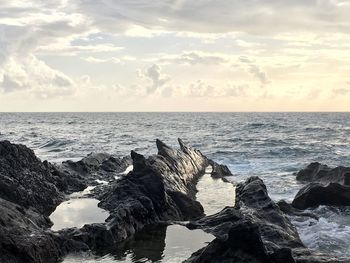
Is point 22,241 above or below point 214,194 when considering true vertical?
above

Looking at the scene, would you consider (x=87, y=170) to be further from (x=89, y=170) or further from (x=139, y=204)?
(x=139, y=204)

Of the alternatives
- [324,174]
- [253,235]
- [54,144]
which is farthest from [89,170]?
[54,144]

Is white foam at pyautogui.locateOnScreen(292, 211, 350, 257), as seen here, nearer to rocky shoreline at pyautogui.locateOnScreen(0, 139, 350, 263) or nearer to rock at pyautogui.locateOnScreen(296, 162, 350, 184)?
rocky shoreline at pyautogui.locateOnScreen(0, 139, 350, 263)

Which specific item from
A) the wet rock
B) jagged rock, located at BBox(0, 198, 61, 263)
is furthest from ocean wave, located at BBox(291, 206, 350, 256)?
the wet rock

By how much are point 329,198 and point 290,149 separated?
29.1 metres

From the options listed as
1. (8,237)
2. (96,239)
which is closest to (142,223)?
(96,239)

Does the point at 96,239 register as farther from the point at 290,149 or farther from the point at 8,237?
the point at 290,149

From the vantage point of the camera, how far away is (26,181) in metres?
19.8

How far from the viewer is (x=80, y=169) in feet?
95.5

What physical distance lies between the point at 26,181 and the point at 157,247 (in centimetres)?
785

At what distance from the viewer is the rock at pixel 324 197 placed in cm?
2122

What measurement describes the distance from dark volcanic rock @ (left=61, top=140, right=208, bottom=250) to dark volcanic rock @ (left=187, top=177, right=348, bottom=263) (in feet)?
6.70

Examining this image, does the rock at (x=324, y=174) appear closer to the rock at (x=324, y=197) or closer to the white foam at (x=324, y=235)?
the rock at (x=324, y=197)

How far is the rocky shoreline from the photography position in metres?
11.5
